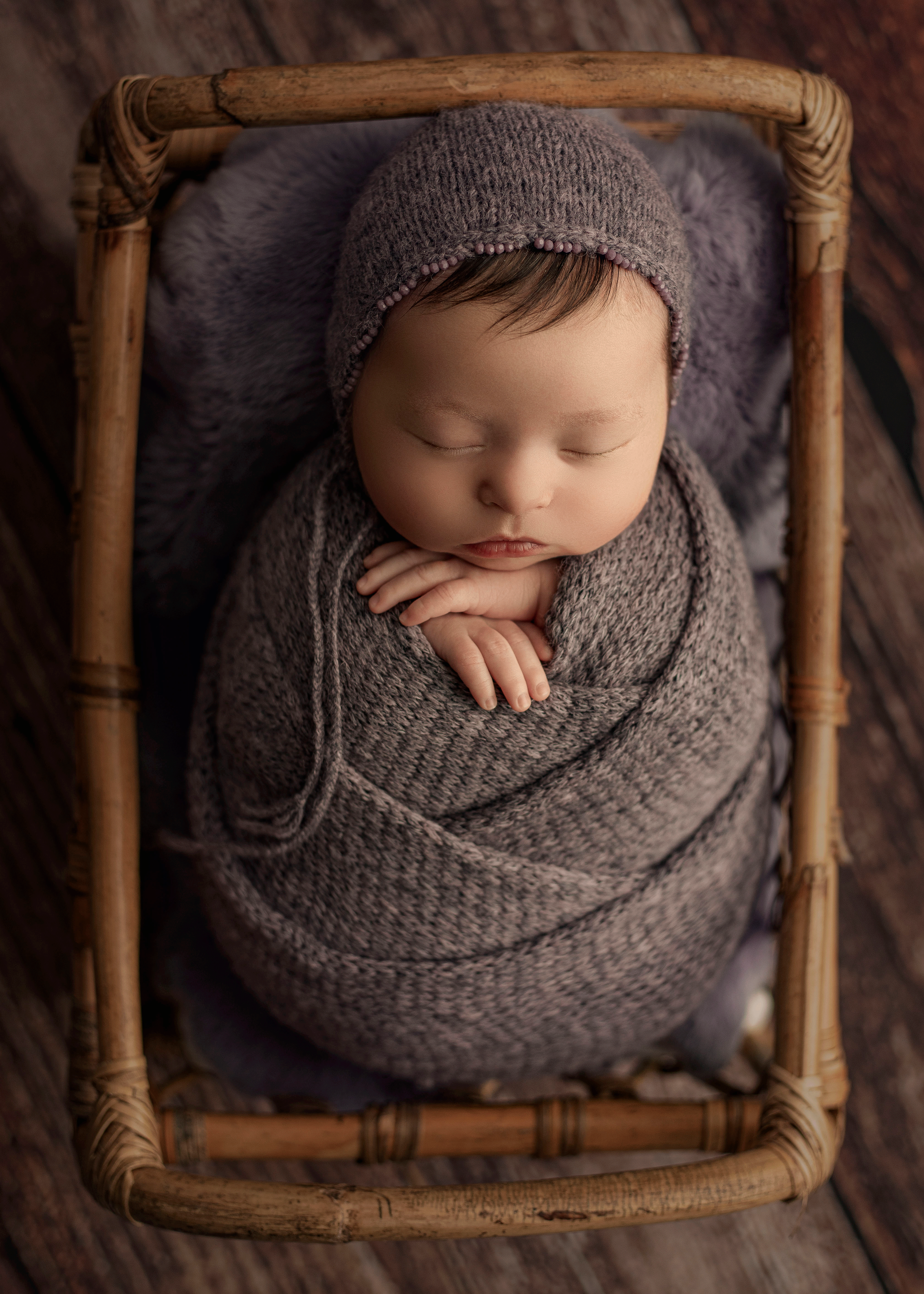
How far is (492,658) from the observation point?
0.71 metres

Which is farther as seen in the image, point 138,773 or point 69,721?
point 69,721

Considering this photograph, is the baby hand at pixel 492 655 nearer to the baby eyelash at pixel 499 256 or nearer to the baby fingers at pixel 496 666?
the baby fingers at pixel 496 666

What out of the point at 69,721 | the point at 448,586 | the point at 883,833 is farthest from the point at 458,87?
the point at 883,833

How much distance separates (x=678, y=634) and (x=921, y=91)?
0.81 meters

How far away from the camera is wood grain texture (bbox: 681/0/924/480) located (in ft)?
3.62

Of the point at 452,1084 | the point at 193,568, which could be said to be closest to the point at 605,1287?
the point at 452,1084

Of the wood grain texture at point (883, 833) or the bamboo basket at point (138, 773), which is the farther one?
the wood grain texture at point (883, 833)

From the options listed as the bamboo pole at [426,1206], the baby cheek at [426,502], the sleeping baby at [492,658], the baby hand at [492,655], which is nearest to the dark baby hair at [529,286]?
the sleeping baby at [492,658]

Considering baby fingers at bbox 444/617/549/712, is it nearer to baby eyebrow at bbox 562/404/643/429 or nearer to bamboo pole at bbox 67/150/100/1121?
baby eyebrow at bbox 562/404/643/429

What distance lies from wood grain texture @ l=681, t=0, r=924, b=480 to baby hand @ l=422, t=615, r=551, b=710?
0.70 metres

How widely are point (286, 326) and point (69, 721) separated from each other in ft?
1.78

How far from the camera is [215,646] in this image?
0.85m

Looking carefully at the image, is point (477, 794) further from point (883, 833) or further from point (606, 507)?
point (883, 833)

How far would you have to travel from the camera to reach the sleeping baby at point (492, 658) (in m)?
0.63
